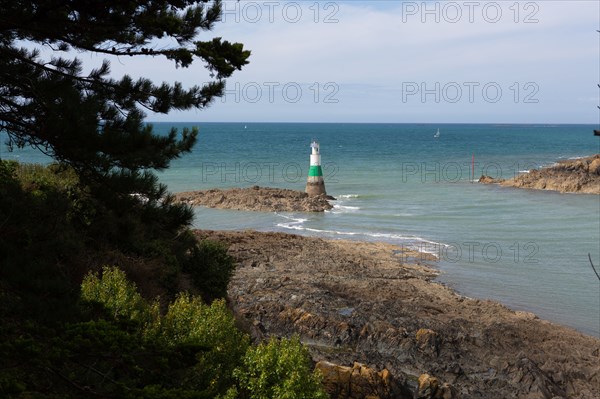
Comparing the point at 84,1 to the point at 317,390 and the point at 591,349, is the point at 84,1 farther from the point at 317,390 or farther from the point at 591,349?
the point at 591,349

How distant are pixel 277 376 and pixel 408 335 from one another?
7.06 meters

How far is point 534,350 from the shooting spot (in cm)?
1588

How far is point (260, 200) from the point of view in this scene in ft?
134

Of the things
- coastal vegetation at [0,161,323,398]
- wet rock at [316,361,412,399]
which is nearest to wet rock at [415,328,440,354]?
wet rock at [316,361,412,399]

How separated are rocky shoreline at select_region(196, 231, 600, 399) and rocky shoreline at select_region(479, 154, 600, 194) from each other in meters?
30.2

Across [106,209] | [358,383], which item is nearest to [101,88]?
[106,209]

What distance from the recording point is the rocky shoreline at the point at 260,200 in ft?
130

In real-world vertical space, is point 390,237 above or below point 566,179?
below

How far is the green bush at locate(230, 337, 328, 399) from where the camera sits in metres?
9.27

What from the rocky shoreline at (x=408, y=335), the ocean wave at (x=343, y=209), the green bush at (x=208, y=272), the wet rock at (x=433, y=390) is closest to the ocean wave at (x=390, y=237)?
the rocky shoreline at (x=408, y=335)

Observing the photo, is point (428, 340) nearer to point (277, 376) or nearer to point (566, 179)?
point (277, 376)

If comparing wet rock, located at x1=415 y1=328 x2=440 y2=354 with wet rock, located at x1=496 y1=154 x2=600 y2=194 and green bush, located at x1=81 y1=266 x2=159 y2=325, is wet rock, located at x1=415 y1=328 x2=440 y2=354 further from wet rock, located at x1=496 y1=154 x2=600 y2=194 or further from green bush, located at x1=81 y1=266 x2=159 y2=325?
wet rock, located at x1=496 y1=154 x2=600 y2=194

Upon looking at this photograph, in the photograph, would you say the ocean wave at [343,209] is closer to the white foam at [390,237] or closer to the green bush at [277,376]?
the white foam at [390,237]

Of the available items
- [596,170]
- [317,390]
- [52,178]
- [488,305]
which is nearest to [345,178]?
[596,170]
